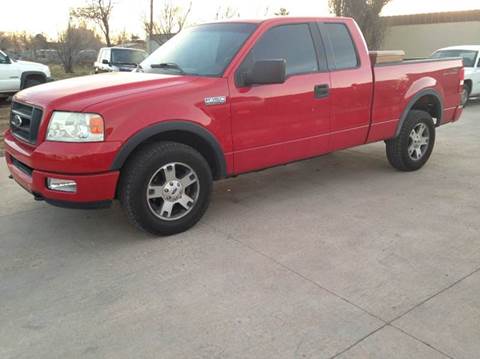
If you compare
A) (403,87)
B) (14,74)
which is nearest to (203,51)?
(403,87)

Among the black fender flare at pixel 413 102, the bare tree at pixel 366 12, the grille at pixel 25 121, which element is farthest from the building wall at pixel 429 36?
the grille at pixel 25 121

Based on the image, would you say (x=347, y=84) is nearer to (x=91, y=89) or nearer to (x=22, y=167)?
(x=91, y=89)

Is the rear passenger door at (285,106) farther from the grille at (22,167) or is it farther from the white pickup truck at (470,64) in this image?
the white pickup truck at (470,64)

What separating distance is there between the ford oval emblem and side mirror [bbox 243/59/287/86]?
2.01m

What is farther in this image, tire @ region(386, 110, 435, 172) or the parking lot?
tire @ region(386, 110, 435, 172)

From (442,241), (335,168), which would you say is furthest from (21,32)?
(442,241)

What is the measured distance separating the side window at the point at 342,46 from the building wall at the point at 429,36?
19.8 metres

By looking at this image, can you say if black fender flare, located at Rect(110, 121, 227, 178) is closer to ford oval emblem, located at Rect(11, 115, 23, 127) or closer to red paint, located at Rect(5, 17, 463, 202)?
red paint, located at Rect(5, 17, 463, 202)

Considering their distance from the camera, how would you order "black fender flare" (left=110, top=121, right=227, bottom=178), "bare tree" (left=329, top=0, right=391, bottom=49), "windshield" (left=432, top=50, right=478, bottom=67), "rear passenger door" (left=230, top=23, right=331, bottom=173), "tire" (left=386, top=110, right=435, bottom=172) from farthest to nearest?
"bare tree" (left=329, top=0, right=391, bottom=49)
"windshield" (left=432, top=50, right=478, bottom=67)
"tire" (left=386, top=110, right=435, bottom=172)
"rear passenger door" (left=230, top=23, right=331, bottom=173)
"black fender flare" (left=110, top=121, right=227, bottom=178)

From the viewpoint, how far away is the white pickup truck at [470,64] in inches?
504

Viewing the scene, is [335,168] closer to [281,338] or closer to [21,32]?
[281,338]

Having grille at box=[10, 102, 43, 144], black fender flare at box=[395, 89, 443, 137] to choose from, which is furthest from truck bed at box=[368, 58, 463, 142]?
grille at box=[10, 102, 43, 144]

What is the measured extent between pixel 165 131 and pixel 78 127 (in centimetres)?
68

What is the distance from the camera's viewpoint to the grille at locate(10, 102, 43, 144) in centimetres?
372
